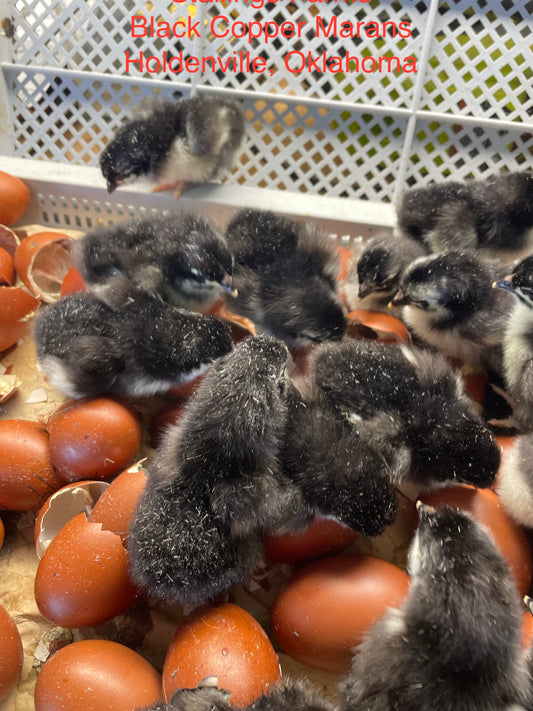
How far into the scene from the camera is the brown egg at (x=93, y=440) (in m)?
1.29

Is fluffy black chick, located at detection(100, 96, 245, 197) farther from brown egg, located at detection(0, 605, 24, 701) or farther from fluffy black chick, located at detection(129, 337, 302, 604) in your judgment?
brown egg, located at detection(0, 605, 24, 701)

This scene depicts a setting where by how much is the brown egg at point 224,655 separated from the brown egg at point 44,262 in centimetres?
119

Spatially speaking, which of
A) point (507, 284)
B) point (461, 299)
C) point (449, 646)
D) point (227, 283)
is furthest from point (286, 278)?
point (449, 646)

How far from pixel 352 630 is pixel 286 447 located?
1.11ft

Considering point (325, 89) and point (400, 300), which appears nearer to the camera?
point (400, 300)

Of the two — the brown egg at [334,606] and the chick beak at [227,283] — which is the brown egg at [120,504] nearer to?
the brown egg at [334,606]

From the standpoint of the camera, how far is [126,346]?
141cm

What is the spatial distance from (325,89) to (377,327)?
1157mm

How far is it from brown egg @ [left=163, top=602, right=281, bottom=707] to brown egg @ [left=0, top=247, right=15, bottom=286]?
124 centimetres

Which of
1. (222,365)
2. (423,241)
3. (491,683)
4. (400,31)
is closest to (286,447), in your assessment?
(222,365)

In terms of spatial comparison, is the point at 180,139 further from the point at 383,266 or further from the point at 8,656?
the point at 8,656

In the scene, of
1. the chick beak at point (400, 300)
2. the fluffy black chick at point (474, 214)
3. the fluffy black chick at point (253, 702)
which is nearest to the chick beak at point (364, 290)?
the chick beak at point (400, 300)

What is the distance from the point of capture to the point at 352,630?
98 cm

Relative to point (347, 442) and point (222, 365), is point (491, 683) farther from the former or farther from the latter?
point (222, 365)
